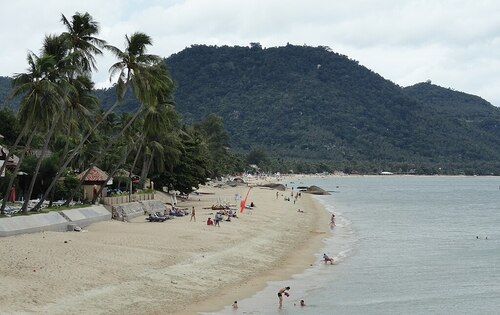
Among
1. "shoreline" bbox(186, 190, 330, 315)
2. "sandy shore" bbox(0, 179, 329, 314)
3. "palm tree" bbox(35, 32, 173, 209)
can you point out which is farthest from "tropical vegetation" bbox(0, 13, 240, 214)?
"shoreline" bbox(186, 190, 330, 315)

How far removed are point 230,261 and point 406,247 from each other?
14.5m

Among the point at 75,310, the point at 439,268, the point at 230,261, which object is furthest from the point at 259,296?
the point at 439,268

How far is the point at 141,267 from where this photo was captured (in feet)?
76.0

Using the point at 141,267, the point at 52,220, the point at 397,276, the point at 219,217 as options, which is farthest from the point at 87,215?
the point at 397,276

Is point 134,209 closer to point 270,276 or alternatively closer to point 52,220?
point 52,220

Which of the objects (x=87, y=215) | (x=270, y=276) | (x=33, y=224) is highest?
(x=87, y=215)

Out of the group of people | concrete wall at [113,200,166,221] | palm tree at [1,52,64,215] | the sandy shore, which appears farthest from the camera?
the group of people

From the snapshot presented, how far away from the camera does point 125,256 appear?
24.6 m

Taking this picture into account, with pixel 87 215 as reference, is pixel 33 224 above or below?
below

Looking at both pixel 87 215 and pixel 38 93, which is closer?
pixel 38 93

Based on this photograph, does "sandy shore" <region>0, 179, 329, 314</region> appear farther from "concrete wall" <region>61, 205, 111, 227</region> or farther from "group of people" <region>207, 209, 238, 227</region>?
"group of people" <region>207, 209, 238, 227</region>

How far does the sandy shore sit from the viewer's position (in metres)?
18.0

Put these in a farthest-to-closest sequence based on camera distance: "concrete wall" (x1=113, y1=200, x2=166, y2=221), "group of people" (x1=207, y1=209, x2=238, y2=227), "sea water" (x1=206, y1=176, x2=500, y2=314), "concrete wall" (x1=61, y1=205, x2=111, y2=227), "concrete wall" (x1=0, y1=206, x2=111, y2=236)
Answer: "group of people" (x1=207, y1=209, x2=238, y2=227) < "concrete wall" (x1=113, y1=200, x2=166, y2=221) < "concrete wall" (x1=61, y1=205, x2=111, y2=227) < "concrete wall" (x1=0, y1=206, x2=111, y2=236) < "sea water" (x1=206, y1=176, x2=500, y2=314)

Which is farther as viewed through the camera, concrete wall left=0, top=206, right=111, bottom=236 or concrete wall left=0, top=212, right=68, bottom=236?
concrete wall left=0, top=206, right=111, bottom=236
